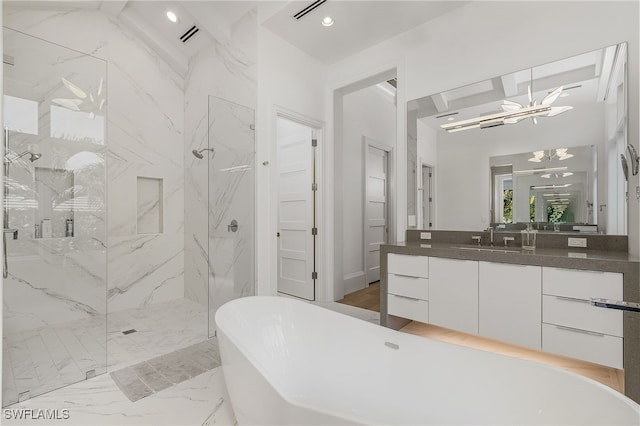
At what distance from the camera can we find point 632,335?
5.35ft

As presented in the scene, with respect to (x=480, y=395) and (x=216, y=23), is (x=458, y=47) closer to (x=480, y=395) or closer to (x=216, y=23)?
(x=216, y=23)

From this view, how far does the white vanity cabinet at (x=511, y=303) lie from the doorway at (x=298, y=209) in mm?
2057

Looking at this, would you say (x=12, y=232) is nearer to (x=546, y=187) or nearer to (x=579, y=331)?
(x=579, y=331)

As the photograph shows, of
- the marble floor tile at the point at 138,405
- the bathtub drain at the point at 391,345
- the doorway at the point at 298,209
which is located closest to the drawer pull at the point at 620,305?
the bathtub drain at the point at 391,345

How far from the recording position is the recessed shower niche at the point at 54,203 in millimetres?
2113

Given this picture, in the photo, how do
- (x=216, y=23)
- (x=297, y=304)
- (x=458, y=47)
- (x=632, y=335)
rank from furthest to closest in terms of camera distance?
(x=216, y=23) < (x=458, y=47) < (x=297, y=304) < (x=632, y=335)

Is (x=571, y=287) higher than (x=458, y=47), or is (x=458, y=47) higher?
(x=458, y=47)

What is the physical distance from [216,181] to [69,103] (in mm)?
1210

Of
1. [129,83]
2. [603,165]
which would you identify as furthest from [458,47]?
[129,83]

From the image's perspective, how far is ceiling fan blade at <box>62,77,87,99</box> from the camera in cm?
219

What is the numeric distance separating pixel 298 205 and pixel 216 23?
2.26 m

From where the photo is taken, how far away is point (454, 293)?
228 cm

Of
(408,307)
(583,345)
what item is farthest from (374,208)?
(583,345)

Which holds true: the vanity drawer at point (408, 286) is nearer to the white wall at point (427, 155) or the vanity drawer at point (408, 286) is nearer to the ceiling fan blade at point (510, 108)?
the white wall at point (427, 155)
